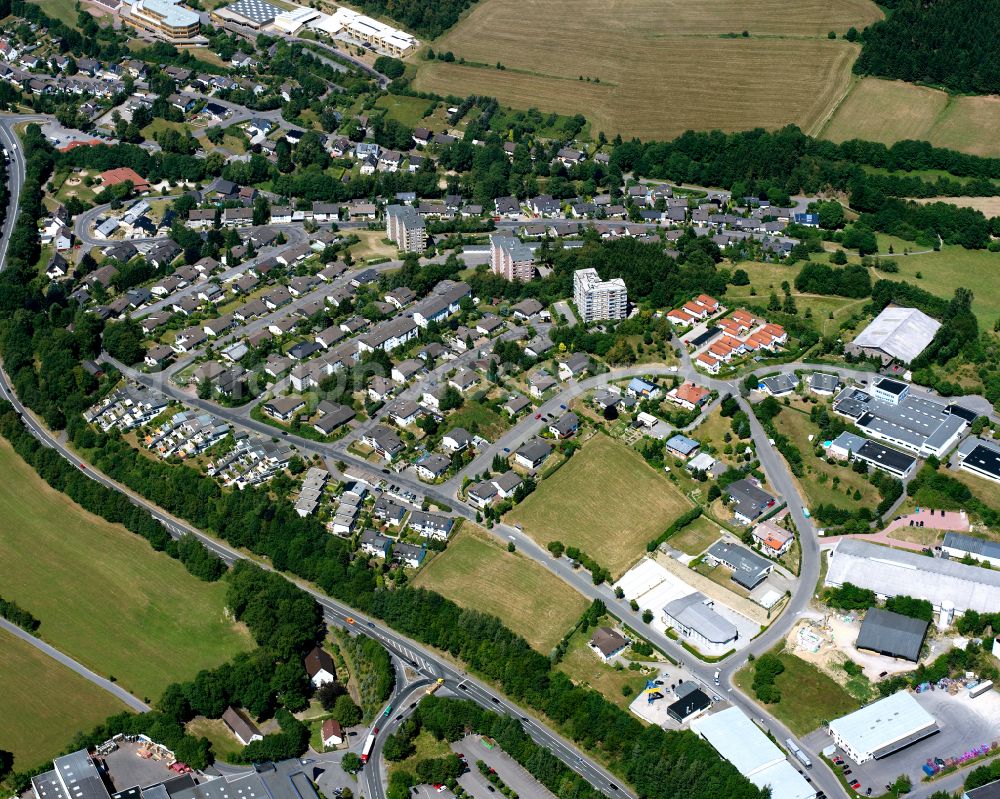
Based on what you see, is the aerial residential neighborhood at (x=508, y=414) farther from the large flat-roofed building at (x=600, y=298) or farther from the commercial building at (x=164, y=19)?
the commercial building at (x=164, y=19)

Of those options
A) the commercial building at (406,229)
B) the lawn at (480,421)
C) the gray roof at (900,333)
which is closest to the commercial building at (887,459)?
the gray roof at (900,333)

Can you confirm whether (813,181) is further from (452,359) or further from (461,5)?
(461,5)

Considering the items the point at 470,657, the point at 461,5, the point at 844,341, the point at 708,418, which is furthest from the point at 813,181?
the point at 470,657

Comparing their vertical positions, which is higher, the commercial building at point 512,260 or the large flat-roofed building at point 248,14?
the large flat-roofed building at point 248,14

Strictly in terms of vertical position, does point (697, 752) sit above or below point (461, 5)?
below

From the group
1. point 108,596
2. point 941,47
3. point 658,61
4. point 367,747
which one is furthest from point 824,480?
point 941,47

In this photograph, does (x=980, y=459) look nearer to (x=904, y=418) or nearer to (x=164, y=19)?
(x=904, y=418)
